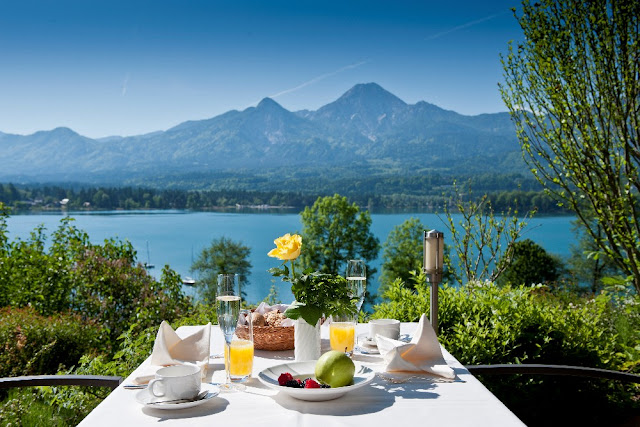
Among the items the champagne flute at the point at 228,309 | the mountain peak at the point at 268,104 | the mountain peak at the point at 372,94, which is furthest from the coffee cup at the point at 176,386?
the mountain peak at the point at 372,94

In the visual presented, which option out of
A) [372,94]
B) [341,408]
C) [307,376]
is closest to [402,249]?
[307,376]

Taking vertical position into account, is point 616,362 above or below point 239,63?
below

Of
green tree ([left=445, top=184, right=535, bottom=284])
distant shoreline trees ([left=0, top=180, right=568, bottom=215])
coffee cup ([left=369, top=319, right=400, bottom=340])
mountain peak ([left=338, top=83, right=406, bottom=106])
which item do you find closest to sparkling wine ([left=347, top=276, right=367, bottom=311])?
coffee cup ([left=369, top=319, right=400, bottom=340])

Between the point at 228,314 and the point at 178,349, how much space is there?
0.41 m

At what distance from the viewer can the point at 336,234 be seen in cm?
2000

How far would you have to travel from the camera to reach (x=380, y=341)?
1908mm

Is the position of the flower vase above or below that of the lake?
above

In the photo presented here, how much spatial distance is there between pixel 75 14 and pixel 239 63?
18052mm

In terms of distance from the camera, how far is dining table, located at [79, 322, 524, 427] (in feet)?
4.39

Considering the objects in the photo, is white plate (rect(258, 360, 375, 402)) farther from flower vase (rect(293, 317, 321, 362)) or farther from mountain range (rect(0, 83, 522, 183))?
mountain range (rect(0, 83, 522, 183))

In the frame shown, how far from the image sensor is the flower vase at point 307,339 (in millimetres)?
1849

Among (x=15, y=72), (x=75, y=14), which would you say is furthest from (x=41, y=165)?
(x=75, y=14)

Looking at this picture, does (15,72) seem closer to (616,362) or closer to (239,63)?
(239,63)

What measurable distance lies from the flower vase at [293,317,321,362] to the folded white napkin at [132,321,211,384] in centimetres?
31
